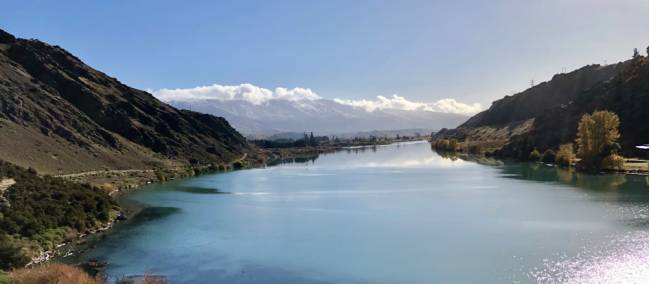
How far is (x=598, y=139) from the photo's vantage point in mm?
100562

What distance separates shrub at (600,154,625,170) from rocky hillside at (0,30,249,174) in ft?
284

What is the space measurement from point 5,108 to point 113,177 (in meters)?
23.9

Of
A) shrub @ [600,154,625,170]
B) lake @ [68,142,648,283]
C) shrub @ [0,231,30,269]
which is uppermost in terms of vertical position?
shrub @ [600,154,625,170]

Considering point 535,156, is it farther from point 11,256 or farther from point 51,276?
point 51,276

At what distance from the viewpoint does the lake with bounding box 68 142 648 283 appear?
33.0 meters

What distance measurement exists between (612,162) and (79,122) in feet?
333

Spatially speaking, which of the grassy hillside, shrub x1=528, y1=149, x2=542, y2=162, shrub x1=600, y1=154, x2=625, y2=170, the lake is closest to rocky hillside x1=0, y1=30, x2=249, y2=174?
the grassy hillside

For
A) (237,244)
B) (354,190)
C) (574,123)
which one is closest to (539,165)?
(574,123)

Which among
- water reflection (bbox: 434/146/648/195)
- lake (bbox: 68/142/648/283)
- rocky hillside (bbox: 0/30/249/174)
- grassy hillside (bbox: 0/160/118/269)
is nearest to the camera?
lake (bbox: 68/142/648/283)

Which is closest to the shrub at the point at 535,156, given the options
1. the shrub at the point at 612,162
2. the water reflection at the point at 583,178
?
the water reflection at the point at 583,178

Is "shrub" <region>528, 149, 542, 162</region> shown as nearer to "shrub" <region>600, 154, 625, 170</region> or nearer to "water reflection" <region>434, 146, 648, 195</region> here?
"water reflection" <region>434, 146, 648, 195</region>

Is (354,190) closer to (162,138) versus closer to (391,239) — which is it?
(391,239)

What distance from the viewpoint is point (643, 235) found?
134 ft

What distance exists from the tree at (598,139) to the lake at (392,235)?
18.8 m
